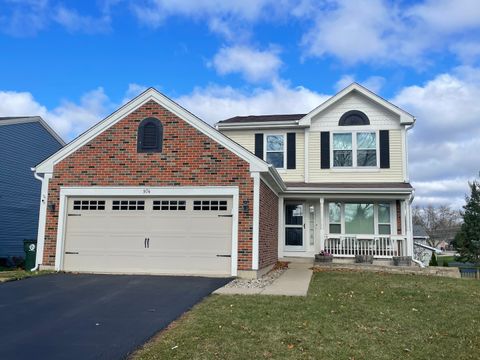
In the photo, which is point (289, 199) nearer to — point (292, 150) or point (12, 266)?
point (292, 150)

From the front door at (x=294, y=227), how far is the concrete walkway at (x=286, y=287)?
3.30 m

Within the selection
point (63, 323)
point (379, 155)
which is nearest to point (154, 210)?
point (63, 323)

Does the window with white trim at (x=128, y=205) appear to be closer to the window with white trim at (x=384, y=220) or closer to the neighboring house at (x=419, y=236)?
the window with white trim at (x=384, y=220)

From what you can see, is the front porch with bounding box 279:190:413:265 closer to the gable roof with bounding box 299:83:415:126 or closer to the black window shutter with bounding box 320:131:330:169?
the black window shutter with bounding box 320:131:330:169

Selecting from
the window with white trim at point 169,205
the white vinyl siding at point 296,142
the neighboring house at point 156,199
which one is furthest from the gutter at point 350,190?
the window with white trim at point 169,205

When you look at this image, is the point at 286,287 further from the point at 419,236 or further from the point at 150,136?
the point at 419,236

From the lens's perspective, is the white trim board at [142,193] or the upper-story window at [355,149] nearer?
the white trim board at [142,193]

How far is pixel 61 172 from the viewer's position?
499 inches

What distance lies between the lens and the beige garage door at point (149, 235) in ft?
38.8

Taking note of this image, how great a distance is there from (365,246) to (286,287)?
6.86 meters

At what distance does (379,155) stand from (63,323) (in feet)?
43.3

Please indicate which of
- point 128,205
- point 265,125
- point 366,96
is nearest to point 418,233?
point 366,96

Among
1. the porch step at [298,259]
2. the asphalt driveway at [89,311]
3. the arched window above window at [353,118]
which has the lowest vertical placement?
the asphalt driveway at [89,311]

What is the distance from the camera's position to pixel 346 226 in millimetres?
16469
